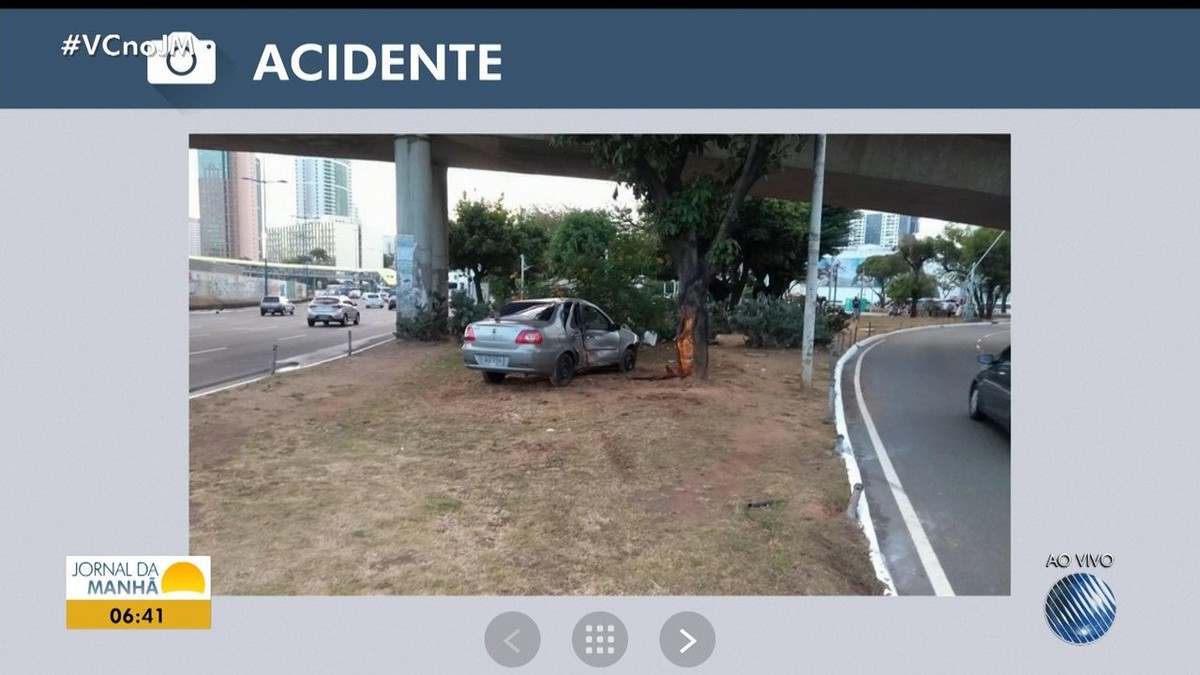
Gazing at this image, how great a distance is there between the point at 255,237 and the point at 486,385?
4.26m

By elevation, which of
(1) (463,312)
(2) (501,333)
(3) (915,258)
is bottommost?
(2) (501,333)

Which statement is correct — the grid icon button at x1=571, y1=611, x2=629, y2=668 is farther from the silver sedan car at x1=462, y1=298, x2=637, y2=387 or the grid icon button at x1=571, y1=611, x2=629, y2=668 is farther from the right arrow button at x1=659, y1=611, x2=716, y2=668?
the silver sedan car at x1=462, y1=298, x2=637, y2=387

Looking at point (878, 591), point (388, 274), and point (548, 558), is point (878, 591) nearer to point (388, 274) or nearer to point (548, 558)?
point (548, 558)

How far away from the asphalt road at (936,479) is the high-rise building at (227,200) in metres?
3.55

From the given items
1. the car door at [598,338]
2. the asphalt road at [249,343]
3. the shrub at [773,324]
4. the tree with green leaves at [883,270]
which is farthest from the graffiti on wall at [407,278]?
the tree with green leaves at [883,270]

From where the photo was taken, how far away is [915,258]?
1800cm

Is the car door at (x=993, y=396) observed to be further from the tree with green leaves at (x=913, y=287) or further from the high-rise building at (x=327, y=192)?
the tree with green leaves at (x=913, y=287)

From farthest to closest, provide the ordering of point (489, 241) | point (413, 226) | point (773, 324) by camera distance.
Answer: point (489, 241), point (773, 324), point (413, 226)

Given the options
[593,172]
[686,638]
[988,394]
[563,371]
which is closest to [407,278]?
[593,172]

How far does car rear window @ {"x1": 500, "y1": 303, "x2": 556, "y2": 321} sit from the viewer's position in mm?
7875

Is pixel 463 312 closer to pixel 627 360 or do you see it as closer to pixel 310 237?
pixel 627 360

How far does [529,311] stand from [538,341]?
0.68 m

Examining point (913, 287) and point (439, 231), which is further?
point (913, 287)

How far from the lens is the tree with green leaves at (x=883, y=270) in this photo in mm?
16953
